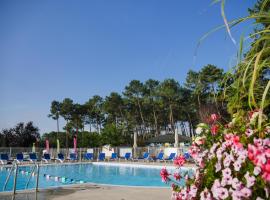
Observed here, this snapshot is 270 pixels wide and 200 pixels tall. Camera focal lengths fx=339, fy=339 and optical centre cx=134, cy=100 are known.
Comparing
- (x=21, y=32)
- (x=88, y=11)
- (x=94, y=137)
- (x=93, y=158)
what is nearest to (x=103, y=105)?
(x=94, y=137)

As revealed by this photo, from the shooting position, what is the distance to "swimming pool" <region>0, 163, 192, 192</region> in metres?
13.5

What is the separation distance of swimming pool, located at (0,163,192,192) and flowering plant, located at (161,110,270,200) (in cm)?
1005

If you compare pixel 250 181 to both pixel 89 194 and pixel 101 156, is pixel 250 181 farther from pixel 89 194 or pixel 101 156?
pixel 101 156

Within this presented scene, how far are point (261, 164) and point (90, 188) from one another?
21.8 feet

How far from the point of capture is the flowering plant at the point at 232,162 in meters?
1.83

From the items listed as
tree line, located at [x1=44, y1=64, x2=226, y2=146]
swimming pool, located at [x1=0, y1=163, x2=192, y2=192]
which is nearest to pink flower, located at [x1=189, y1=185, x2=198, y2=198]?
swimming pool, located at [x1=0, y1=163, x2=192, y2=192]

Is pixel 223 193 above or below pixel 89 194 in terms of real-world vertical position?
above

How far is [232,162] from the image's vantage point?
7.09 feet

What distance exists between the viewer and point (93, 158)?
25344mm

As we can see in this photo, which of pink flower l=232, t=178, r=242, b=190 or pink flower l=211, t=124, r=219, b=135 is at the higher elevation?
pink flower l=211, t=124, r=219, b=135

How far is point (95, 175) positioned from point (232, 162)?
15.4m

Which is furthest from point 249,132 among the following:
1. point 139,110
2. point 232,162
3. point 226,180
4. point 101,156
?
point 139,110

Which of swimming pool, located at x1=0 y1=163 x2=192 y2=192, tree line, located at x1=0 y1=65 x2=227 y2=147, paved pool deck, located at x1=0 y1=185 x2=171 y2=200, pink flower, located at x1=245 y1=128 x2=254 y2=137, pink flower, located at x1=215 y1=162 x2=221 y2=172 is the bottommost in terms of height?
swimming pool, located at x1=0 y1=163 x2=192 y2=192

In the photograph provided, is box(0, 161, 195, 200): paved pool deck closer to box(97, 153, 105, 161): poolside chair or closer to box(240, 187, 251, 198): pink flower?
box(240, 187, 251, 198): pink flower
